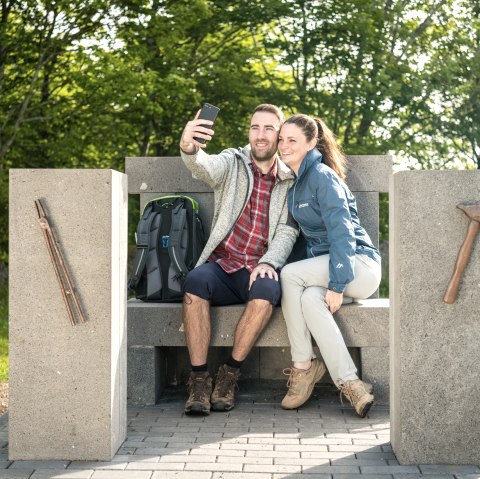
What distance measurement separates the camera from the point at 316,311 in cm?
538

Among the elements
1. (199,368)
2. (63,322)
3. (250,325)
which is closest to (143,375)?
(199,368)

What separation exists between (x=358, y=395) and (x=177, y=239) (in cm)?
163

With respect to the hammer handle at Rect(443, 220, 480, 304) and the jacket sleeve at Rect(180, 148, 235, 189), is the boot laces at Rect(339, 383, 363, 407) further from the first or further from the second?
the jacket sleeve at Rect(180, 148, 235, 189)

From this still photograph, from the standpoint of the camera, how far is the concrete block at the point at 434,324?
4.12 metres

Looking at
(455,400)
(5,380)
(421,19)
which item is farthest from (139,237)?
(421,19)

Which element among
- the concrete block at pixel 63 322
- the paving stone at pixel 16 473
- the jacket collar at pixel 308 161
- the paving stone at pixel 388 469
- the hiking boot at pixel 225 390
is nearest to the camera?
the paving stone at pixel 16 473

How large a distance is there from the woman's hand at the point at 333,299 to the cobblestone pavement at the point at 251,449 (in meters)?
0.66

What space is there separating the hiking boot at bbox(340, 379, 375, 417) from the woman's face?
142 cm

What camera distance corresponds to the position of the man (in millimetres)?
5465

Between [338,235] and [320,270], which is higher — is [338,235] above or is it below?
above

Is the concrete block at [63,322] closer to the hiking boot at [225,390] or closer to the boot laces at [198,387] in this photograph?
the boot laces at [198,387]

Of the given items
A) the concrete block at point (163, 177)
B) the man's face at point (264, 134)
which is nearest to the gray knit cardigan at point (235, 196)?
the man's face at point (264, 134)

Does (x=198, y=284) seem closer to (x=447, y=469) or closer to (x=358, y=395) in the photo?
(x=358, y=395)

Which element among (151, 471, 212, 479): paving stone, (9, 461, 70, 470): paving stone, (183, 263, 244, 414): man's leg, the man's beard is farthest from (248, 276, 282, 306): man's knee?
(9, 461, 70, 470): paving stone
